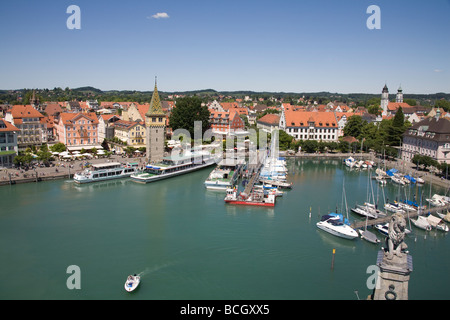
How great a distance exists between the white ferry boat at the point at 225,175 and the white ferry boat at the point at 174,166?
3.03m

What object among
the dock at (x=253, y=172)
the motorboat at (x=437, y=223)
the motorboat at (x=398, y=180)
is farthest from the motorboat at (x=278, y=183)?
the motorboat at (x=437, y=223)

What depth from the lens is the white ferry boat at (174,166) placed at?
2569cm

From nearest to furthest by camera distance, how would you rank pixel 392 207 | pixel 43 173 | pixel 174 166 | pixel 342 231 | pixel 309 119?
1. pixel 342 231
2. pixel 392 207
3. pixel 43 173
4. pixel 174 166
5. pixel 309 119

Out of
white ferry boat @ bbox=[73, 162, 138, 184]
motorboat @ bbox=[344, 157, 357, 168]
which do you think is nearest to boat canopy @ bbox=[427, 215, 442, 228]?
motorboat @ bbox=[344, 157, 357, 168]

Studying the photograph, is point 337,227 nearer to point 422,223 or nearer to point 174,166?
point 422,223

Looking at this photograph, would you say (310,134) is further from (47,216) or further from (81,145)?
(47,216)

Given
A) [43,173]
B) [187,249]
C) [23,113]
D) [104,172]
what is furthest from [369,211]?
[23,113]

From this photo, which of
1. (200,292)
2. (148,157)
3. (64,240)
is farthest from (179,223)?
(148,157)

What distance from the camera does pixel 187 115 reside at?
39.2 m

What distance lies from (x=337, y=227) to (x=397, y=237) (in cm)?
888

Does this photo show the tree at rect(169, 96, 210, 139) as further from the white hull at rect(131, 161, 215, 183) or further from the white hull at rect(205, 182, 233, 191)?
the white hull at rect(205, 182, 233, 191)

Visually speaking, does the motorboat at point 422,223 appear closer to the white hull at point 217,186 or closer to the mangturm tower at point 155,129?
the white hull at point 217,186

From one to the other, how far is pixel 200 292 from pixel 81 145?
2581 cm

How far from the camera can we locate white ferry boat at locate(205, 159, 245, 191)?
76.4 feet
